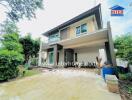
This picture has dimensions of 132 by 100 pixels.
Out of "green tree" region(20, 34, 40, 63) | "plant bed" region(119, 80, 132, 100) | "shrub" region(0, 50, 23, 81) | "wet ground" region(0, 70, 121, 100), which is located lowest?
"plant bed" region(119, 80, 132, 100)

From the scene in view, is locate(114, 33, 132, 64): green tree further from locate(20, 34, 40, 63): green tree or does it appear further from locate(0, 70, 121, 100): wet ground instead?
locate(20, 34, 40, 63): green tree

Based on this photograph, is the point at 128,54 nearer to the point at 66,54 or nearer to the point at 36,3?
the point at 66,54

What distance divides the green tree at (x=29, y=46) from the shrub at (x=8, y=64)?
9158mm

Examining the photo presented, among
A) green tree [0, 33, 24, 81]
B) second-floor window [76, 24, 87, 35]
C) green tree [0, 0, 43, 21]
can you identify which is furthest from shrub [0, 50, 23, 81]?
second-floor window [76, 24, 87, 35]

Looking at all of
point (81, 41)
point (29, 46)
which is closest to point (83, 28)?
point (81, 41)

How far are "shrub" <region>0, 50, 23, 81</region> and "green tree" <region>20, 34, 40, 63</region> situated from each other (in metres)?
9.16

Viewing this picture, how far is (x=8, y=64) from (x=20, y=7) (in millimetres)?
7447

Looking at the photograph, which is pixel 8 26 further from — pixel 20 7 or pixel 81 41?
pixel 81 41

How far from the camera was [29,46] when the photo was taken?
53.0ft

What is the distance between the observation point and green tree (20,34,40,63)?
622 inches

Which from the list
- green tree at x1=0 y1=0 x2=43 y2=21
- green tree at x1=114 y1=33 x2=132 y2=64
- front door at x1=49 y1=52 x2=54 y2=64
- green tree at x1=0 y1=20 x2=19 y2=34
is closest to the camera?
green tree at x1=114 y1=33 x2=132 y2=64

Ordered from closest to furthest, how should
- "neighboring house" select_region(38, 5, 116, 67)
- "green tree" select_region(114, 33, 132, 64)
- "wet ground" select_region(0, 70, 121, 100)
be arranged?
"wet ground" select_region(0, 70, 121, 100) → "green tree" select_region(114, 33, 132, 64) → "neighboring house" select_region(38, 5, 116, 67)

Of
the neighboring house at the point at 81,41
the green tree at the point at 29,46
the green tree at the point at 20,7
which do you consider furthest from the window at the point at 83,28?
the green tree at the point at 29,46

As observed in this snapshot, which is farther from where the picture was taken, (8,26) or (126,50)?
(8,26)
